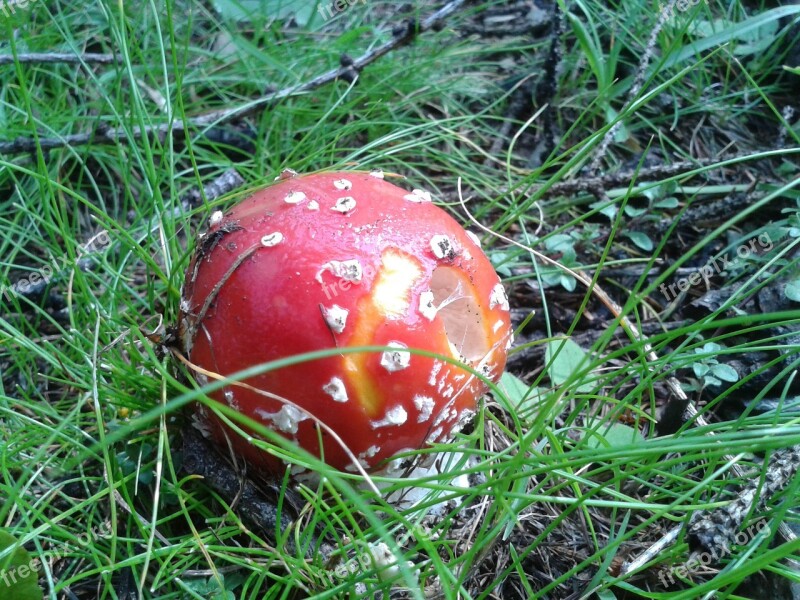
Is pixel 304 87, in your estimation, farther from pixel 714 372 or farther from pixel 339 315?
pixel 714 372

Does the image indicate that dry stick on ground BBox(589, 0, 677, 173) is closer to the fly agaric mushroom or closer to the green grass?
the green grass

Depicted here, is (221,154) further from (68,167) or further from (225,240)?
(225,240)

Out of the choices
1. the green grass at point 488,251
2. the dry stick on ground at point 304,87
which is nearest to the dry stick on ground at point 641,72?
the green grass at point 488,251

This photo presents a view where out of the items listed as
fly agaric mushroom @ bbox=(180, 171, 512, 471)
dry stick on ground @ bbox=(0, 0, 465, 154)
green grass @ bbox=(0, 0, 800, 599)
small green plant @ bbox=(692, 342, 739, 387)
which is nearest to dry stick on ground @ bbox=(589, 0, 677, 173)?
green grass @ bbox=(0, 0, 800, 599)

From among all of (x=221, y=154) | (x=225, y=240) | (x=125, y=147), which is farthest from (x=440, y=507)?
(x=125, y=147)

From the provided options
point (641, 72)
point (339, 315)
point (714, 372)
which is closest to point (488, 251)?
point (714, 372)

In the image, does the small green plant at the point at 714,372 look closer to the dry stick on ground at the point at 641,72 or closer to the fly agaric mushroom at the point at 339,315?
the fly agaric mushroom at the point at 339,315
